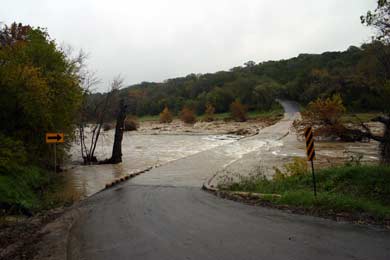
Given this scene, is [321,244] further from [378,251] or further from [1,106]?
[1,106]

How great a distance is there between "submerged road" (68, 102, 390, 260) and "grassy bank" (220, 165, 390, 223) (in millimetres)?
947

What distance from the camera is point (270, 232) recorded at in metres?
7.68

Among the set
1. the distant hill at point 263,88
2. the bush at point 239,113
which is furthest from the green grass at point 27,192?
the bush at point 239,113

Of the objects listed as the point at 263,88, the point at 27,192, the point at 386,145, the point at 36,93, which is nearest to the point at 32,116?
the point at 36,93

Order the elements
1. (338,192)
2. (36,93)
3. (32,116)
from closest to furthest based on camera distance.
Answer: (338,192) < (36,93) < (32,116)

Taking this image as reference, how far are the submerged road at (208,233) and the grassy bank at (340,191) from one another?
0.95m

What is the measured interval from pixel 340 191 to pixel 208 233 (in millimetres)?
5594

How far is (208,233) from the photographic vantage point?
25.5ft

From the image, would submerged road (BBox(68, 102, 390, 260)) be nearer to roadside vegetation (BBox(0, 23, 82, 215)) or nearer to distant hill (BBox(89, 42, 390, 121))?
roadside vegetation (BBox(0, 23, 82, 215))

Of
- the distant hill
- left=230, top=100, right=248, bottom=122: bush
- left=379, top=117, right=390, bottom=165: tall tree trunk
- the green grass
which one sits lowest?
the green grass

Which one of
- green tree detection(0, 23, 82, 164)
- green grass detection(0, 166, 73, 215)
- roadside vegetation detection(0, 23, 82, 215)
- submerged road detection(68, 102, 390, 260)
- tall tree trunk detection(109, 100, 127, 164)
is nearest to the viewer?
submerged road detection(68, 102, 390, 260)

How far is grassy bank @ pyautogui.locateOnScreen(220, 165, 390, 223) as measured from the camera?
365 inches

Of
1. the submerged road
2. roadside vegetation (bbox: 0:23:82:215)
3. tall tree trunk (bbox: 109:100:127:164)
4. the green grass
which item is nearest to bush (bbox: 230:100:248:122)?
tall tree trunk (bbox: 109:100:127:164)

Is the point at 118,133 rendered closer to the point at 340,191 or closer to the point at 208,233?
the point at 340,191
